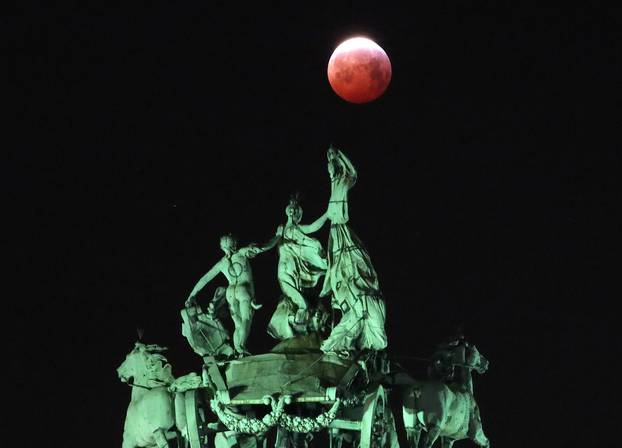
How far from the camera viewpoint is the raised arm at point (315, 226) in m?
31.6

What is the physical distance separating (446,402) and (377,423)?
1.29m

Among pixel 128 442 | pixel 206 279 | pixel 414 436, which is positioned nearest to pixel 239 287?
pixel 206 279

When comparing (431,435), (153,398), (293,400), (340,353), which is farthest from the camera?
(153,398)

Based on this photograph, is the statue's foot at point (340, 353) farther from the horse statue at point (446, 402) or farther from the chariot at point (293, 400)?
the horse statue at point (446, 402)

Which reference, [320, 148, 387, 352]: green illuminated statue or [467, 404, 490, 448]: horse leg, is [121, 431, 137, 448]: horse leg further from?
[467, 404, 490, 448]: horse leg

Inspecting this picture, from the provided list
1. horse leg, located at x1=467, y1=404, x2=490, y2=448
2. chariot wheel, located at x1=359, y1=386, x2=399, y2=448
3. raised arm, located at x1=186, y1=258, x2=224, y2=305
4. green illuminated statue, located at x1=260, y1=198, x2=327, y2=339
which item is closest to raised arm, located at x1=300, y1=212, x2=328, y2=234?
green illuminated statue, located at x1=260, y1=198, x2=327, y2=339

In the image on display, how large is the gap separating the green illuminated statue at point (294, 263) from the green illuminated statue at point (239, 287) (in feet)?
1.03

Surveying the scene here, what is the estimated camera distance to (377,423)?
30.9 metres

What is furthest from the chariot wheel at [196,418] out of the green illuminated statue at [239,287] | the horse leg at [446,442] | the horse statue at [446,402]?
the horse leg at [446,442]

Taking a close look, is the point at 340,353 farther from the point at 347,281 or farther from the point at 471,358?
the point at 471,358

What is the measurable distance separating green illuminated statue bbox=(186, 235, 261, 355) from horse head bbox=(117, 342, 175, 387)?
87 centimetres

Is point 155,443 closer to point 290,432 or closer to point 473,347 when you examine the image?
point 290,432

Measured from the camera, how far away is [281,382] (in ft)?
100

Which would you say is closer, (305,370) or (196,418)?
(305,370)
